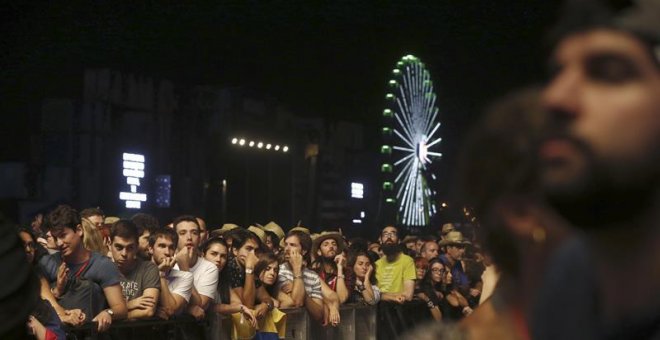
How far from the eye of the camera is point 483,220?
7.39 ft

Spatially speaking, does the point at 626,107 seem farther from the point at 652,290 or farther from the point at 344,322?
the point at 344,322

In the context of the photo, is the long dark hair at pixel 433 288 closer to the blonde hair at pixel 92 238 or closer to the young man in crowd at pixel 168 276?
the young man in crowd at pixel 168 276

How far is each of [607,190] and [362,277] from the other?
1353 centimetres

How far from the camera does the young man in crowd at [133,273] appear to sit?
9781 millimetres

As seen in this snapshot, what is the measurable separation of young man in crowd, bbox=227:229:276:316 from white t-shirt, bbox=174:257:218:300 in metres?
0.57

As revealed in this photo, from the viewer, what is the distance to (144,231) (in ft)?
36.7

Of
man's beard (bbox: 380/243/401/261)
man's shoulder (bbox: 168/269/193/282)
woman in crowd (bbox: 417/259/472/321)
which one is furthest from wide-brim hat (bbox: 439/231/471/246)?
man's shoulder (bbox: 168/269/193/282)

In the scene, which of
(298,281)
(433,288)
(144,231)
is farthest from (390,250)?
(144,231)

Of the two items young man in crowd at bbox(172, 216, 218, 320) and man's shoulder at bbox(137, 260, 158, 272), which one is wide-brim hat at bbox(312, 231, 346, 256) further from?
man's shoulder at bbox(137, 260, 158, 272)

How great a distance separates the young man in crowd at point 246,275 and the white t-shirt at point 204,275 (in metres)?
0.57

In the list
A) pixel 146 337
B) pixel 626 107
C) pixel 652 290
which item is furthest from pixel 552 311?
pixel 146 337

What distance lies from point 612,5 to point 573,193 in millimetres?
232

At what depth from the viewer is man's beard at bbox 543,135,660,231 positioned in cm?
128

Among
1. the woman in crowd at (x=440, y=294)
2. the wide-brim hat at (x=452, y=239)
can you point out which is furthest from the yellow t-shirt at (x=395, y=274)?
the wide-brim hat at (x=452, y=239)
